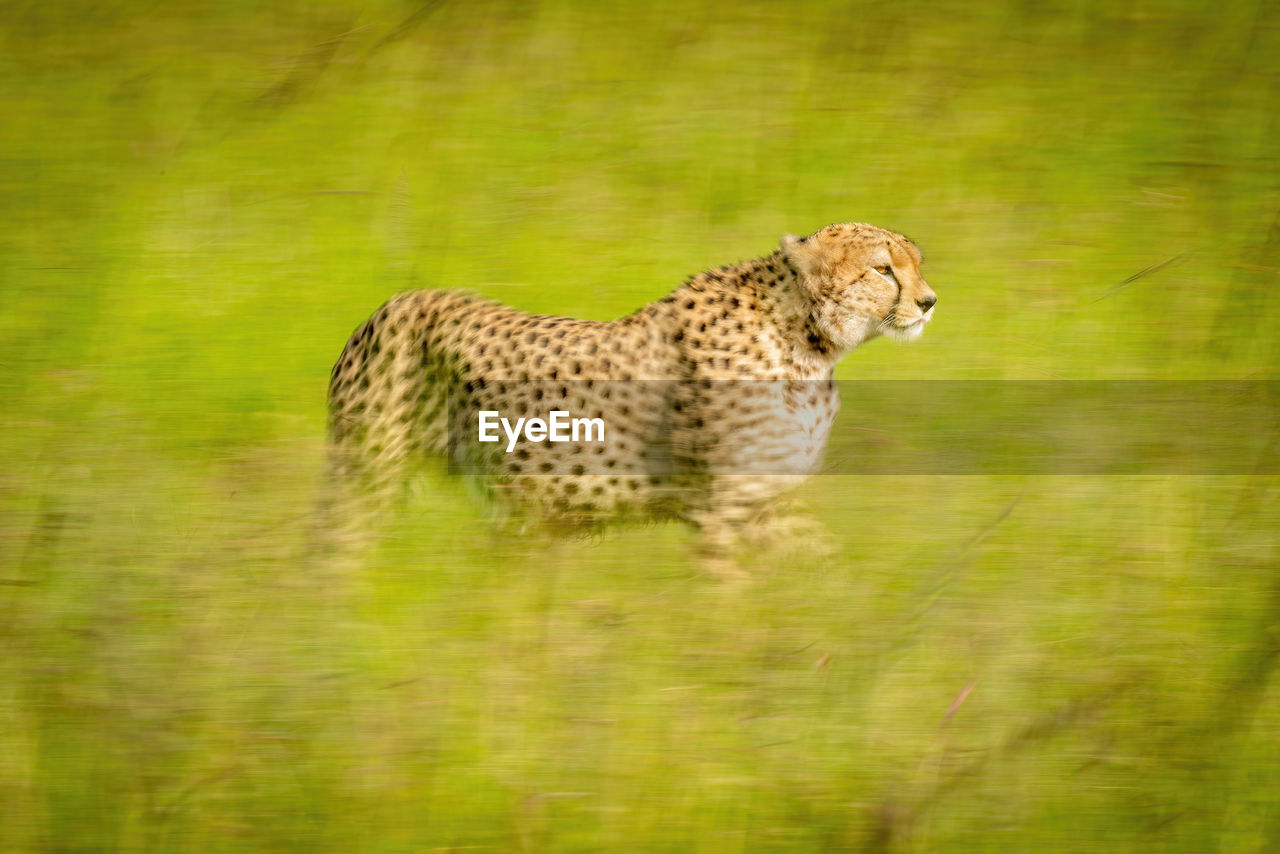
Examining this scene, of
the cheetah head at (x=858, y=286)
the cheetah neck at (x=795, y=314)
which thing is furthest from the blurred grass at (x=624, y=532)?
the cheetah head at (x=858, y=286)

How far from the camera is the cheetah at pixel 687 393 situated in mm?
4723

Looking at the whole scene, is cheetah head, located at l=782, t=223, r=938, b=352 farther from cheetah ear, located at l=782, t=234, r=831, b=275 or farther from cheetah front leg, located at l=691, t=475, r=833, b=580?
cheetah front leg, located at l=691, t=475, r=833, b=580

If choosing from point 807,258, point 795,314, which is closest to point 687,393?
point 795,314

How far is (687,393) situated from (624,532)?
491mm

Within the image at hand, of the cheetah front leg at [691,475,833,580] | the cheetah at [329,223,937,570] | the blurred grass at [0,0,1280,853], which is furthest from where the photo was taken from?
the cheetah at [329,223,937,570]

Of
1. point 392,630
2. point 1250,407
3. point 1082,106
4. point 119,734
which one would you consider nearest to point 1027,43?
point 1082,106

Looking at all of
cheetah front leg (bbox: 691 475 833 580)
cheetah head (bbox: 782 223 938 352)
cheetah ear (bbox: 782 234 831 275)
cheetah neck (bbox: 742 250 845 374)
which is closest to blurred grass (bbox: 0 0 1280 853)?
cheetah front leg (bbox: 691 475 833 580)

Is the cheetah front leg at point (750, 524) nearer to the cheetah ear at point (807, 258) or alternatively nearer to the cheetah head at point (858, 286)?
the cheetah head at point (858, 286)

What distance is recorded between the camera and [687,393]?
477 cm

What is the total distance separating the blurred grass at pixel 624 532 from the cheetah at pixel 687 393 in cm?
18

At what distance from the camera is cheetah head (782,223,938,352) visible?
187 inches

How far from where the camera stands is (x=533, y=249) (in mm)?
6406

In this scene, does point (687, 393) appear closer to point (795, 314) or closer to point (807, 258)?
point (795, 314)

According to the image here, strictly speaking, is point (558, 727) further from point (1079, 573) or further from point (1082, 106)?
point (1082, 106)
